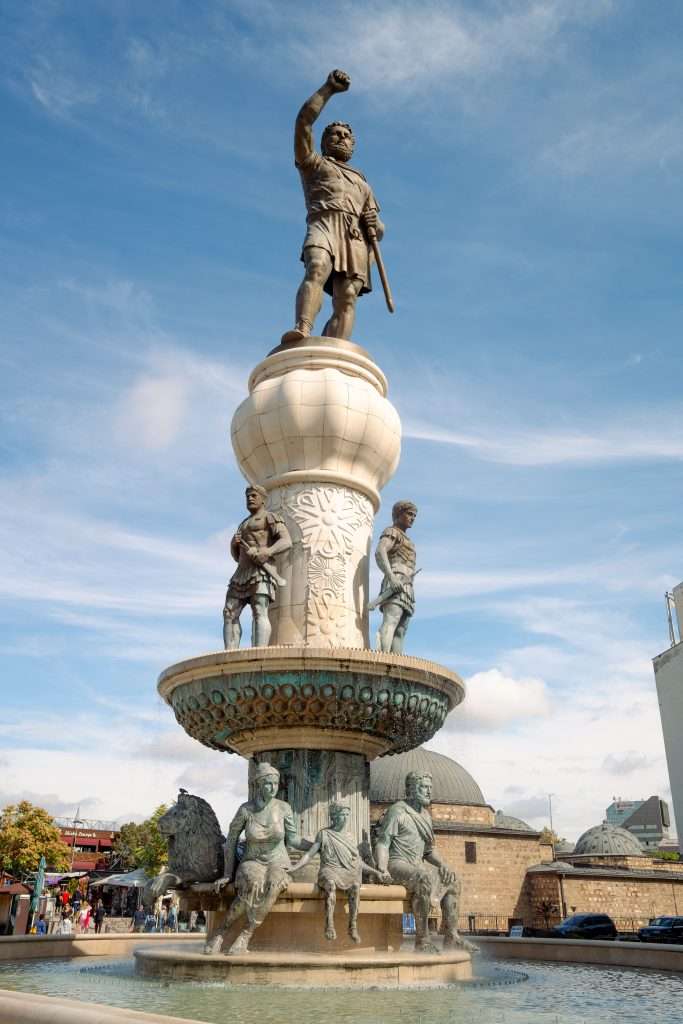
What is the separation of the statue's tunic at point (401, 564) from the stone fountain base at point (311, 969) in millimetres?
3860

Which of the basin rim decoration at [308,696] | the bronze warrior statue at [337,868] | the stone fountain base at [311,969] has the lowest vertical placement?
the stone fountain base at [311,969]

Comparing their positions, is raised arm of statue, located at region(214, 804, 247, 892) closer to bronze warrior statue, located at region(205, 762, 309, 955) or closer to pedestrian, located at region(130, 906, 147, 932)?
bronze warrior statue, located at region(205, 762, 309, 955)

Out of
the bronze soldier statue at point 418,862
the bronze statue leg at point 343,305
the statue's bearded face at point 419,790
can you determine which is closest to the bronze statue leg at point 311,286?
the bronze statue leg at point 343,305

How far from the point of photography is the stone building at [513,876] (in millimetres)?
47219

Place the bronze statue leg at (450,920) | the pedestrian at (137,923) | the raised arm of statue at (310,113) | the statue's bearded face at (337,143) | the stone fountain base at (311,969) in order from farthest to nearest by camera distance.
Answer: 1. the pedestrian at (137,923)
2. the statue's bearded face at (337,143)
3. the raised arm of statue at (310,113)
4. the bronze statue leg at (450,920)
5. the stone fountain base at (311,969)

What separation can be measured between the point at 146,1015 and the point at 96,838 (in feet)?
296

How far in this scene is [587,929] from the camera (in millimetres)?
27625

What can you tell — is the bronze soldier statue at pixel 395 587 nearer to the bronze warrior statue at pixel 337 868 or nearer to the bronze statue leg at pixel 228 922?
the bronze warrior statue at pixel 337 868

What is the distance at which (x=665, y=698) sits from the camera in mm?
Result: 42188

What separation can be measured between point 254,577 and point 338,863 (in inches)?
130

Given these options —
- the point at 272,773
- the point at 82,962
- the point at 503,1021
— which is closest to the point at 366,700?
the point at 272,773

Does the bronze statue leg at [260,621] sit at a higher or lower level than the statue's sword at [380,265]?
lower

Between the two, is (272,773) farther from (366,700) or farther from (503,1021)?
(503,1021)

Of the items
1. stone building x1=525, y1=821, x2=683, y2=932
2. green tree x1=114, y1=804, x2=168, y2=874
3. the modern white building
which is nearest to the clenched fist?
the modern white building
